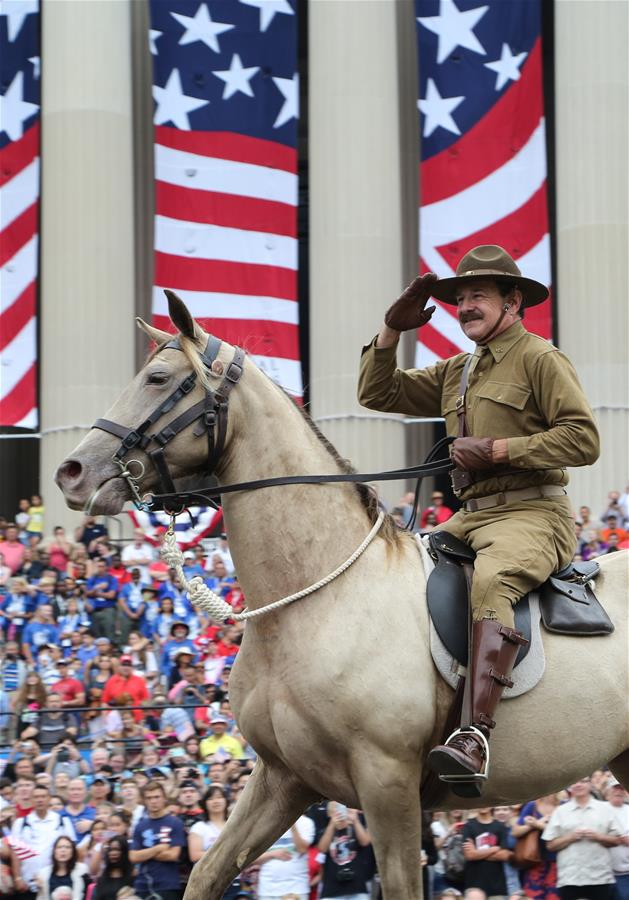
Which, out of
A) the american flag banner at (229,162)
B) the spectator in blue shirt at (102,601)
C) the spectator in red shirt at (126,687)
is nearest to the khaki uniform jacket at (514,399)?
the spectator in red shirt at (126,687)

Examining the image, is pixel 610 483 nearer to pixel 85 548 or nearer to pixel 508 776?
pixel 85 548

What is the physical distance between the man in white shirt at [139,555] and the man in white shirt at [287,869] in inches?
285

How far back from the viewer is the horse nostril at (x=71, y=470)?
20.3 feet

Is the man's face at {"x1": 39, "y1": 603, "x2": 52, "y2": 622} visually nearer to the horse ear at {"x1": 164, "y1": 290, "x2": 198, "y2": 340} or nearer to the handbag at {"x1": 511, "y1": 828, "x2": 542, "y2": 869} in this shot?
the handbag at {"x1": 511, "y1": 828, "x2": 542, "y2": 869}

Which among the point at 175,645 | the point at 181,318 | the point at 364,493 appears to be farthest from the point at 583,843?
the point at 175,645

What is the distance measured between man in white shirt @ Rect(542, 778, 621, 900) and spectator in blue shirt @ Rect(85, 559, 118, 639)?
712 centimetres

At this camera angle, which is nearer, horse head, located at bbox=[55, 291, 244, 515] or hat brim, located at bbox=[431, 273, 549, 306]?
horse head, located at bbox=[55, 291, 244, 515]

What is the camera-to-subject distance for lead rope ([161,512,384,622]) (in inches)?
249

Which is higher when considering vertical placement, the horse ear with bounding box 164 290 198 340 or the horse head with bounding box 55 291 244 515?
the horse ear with bounding box 164 290 198 340

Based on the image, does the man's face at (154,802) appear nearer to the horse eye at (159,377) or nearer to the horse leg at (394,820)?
the horse leg at (394,820)

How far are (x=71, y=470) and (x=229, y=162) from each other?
59.9 feet

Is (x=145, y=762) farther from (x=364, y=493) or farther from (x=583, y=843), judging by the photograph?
(x=364, y=493)

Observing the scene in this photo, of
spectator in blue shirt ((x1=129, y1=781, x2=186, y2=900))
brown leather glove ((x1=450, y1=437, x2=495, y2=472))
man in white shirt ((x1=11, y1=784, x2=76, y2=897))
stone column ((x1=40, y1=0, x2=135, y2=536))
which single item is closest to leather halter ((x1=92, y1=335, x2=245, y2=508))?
brown leather glove ((x1=450, y1=437, x2=495, y2=472))

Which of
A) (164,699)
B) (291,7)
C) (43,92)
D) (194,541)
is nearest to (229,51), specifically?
(291,7)
